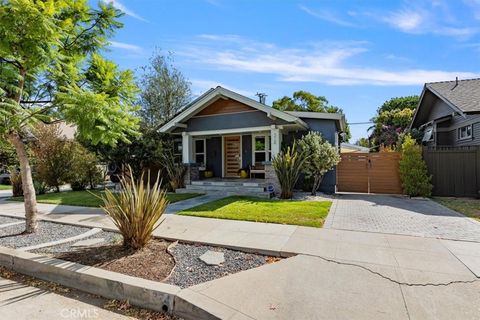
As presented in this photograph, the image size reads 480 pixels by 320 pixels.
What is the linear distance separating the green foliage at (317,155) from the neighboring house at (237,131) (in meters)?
0.93

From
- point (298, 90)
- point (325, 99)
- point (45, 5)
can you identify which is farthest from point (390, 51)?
point (325, 99)

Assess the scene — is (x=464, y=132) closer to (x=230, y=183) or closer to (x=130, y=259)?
(x=230, y=183)

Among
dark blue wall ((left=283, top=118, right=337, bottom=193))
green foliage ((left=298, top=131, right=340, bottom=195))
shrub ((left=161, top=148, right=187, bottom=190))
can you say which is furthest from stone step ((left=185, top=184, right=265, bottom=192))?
dark blue wall ((left=283, top=118, right=337, bottom=193))

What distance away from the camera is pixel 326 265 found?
174 inches

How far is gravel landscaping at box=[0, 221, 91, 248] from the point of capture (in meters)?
5.88

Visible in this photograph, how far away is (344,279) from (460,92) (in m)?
15.2

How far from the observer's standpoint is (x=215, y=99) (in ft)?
44.9

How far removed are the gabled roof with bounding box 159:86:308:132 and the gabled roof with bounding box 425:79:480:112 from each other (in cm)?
693

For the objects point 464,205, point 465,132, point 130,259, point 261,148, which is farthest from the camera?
point 261,148

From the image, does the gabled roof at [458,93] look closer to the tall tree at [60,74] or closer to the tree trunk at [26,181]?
the tall tree at [60,74]

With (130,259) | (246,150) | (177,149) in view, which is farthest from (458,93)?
(130,259)

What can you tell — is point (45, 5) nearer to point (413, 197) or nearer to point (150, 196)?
point (150, 196)

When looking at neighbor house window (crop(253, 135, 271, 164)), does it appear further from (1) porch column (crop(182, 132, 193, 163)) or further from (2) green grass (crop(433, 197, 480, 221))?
(2) green grass (crop(433, 197, 480, 221))

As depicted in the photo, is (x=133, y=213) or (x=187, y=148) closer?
(x=133, y=213)
